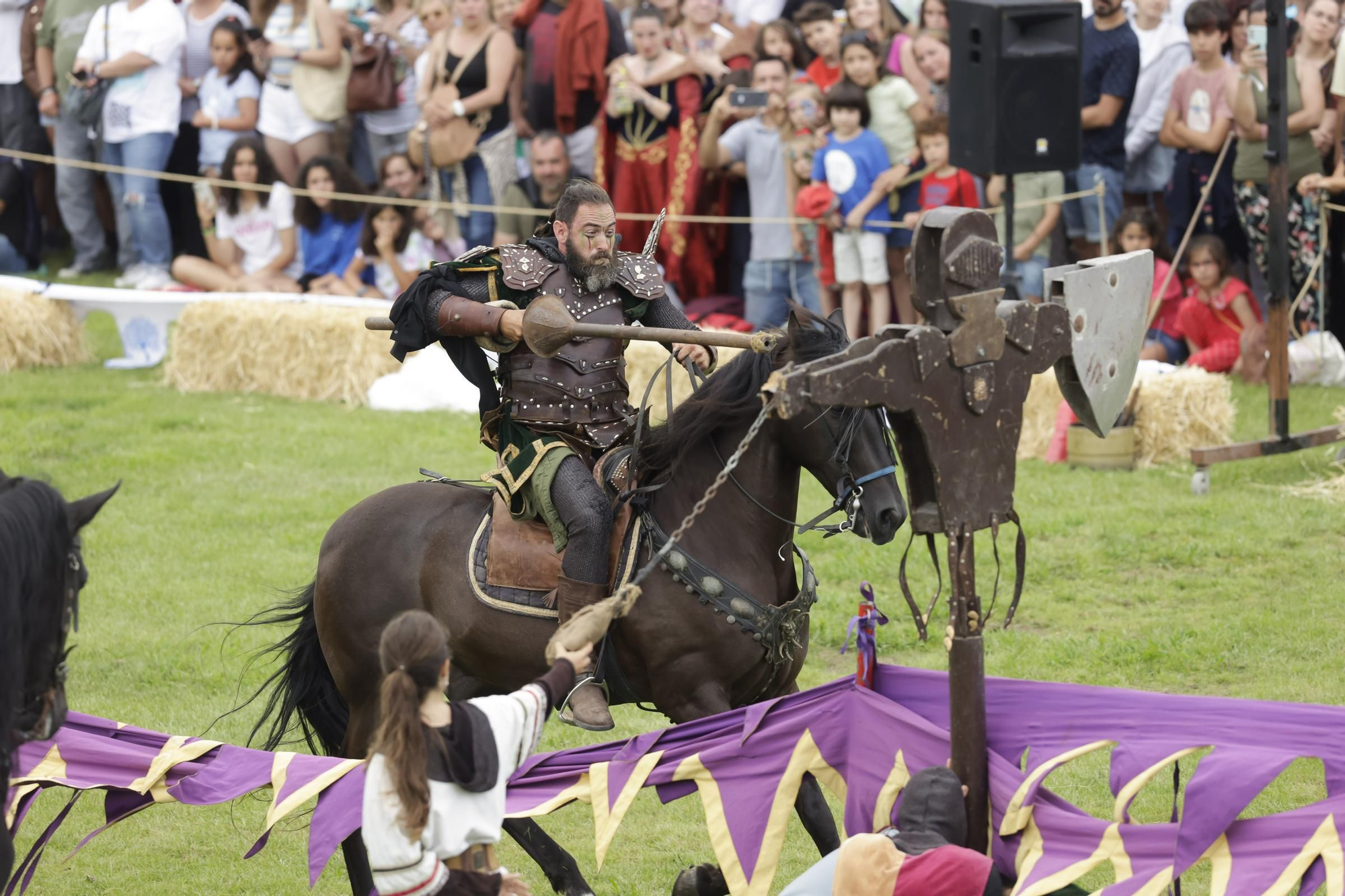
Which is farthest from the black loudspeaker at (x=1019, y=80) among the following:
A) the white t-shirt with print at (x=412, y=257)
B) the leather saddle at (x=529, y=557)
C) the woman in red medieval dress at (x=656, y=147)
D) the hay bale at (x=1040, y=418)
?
the white t-shirt with print at (x=412, y=257)

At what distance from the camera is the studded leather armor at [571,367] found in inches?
219

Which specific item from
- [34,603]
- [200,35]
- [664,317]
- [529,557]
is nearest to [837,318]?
[664,317]

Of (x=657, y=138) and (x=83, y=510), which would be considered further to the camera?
(x=657, y=138)

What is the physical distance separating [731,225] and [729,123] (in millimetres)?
822

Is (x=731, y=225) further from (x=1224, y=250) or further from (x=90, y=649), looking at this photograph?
(x=90, y=649)

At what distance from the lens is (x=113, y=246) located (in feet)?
60.6

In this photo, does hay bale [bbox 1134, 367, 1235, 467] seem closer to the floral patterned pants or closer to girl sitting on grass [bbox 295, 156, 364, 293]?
the floral patterned pants

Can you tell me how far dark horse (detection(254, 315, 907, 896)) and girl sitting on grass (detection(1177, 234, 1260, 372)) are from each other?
22.3ft

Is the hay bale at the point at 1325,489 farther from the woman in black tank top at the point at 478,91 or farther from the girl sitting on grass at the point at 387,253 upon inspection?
the girl sitting on grass at the point at 387,253

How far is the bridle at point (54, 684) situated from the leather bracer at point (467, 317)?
1.57 meters

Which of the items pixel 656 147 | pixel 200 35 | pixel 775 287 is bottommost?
pixel 775 287

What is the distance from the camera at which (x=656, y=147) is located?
44.2 feet

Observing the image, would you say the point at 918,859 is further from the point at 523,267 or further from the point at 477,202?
the point at 477,202

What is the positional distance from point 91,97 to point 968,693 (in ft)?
47.1
